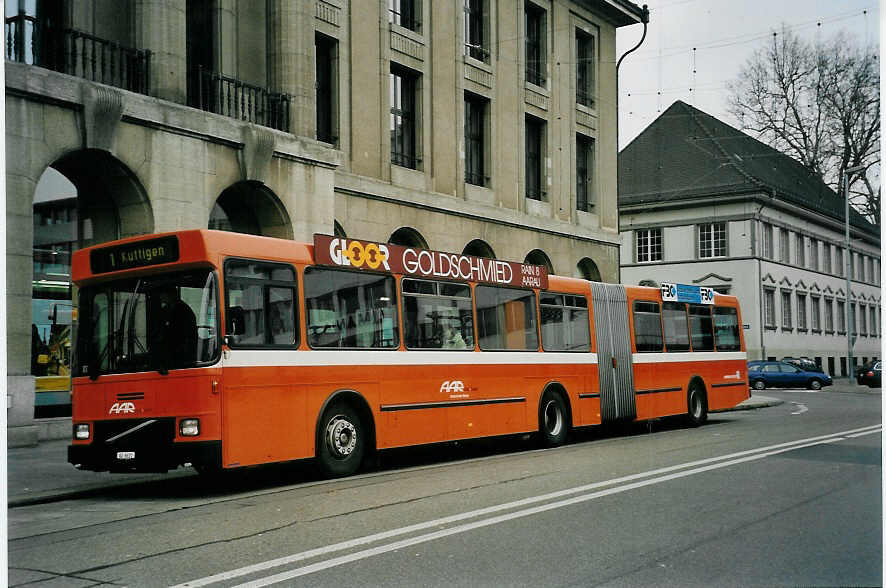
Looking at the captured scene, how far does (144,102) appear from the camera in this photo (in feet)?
61.1

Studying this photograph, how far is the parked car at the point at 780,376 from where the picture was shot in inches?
1848

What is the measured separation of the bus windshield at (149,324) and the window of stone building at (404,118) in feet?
47.8

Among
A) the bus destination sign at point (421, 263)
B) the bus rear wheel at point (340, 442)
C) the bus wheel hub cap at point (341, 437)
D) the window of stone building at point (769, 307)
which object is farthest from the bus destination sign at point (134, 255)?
the window of stone building at point (769, 307)

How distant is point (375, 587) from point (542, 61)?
27.9 m

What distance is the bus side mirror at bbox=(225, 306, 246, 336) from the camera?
1205 centimetres

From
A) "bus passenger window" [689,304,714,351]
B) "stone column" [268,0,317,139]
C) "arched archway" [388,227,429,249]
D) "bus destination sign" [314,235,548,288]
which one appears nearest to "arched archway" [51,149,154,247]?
"stone column" [268,0,317,139]

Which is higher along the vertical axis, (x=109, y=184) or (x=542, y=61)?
(x=542, y=61)

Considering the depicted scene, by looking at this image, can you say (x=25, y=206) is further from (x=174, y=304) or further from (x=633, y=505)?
(x=633, y=505)

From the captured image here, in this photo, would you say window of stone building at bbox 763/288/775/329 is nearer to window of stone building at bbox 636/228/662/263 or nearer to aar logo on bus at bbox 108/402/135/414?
window of stone building at bbox 636/228/662/263

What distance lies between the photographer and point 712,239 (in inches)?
2152

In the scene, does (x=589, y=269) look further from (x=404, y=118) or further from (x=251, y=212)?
(x=251, y=212)

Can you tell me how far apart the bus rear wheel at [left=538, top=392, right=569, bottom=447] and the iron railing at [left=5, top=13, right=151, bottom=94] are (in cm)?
901

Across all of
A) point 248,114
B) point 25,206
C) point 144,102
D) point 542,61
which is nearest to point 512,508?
point 25,206

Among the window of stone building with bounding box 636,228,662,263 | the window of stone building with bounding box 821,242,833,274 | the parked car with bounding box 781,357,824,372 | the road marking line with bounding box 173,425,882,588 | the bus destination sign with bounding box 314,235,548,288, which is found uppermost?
the window of stone building with bounding box 636,228,662,263
